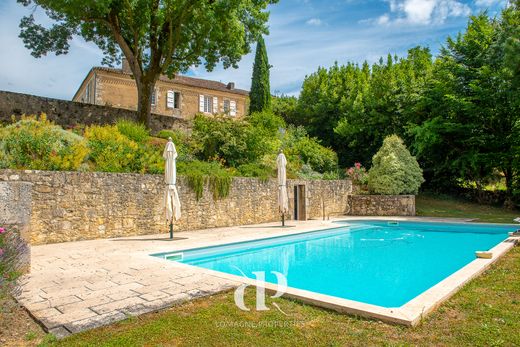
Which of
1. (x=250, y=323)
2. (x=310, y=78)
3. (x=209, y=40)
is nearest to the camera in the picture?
(x=250, y=323)

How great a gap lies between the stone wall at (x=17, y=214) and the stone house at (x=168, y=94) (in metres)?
21.1

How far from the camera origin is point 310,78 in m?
28.9

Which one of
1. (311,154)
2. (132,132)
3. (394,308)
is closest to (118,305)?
(394,308)

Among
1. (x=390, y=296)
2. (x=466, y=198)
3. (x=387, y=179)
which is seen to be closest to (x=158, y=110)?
(x=387, y=179)

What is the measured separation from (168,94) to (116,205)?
22893 mm

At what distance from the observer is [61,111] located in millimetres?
16406

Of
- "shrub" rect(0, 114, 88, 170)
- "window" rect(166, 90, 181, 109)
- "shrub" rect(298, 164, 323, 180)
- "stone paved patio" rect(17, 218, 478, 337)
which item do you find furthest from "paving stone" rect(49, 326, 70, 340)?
"window" rect(166, 90, 181, 109)

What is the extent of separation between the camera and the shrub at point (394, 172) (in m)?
16.8

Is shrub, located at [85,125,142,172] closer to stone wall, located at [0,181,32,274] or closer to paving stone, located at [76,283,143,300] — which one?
stone wall, located at [0,181,32,274]

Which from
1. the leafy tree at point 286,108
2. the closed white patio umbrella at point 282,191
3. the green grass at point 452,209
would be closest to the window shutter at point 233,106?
the leafy tree at point 286,108

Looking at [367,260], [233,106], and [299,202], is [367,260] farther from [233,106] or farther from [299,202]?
[233,106]

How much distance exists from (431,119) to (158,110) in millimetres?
21214

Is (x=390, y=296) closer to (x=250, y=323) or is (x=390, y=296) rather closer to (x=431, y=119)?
(x=250, y=323)

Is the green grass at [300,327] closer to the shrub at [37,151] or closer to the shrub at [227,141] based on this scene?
the shrub at [37,151]
